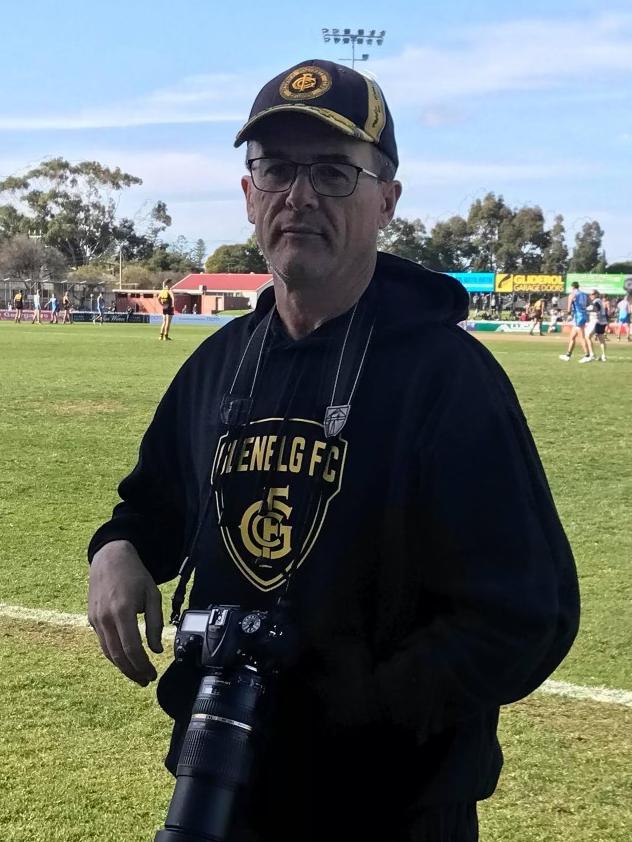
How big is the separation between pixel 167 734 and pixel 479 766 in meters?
2.24

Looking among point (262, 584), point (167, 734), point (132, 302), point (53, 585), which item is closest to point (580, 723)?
point (167, 734)

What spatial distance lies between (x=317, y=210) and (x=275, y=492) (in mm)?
557

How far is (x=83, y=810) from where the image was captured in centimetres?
315

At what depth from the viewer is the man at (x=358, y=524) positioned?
1.54 metres

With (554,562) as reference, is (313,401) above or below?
above

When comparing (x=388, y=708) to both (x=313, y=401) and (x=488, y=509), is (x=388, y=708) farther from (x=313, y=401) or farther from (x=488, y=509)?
(x=313, y=401)

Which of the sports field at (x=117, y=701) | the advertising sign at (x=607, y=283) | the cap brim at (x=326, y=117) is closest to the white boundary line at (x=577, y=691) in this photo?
the sports field at (x=117, y=701)

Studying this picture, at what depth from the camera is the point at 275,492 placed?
1.71 meters

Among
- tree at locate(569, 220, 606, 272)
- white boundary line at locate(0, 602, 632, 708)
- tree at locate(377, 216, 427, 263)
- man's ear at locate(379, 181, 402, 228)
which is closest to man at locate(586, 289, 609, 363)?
white boundary line at locate(0, 602, 632, 708)

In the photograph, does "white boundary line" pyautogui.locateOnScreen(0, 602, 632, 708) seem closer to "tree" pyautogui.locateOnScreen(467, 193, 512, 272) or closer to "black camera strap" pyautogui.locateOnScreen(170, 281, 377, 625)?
"black camera strap" pyautogui.locateOnScreen(170, 281, 377, 625)

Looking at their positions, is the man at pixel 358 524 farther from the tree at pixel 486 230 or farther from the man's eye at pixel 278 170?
the tree at pixel 486 230

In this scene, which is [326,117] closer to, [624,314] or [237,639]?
[237,639]

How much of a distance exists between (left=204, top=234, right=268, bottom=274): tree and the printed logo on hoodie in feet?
368

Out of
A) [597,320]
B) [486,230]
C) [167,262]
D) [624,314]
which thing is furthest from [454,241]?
[597,320]
